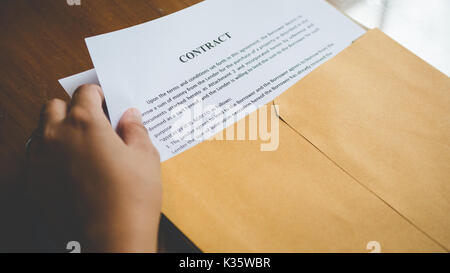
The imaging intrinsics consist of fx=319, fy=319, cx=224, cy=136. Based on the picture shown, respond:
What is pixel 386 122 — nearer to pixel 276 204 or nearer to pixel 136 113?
pixel 276 204

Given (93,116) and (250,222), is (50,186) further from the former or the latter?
(250,222)

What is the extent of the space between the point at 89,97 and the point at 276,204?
0.26 m

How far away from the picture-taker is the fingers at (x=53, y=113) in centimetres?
39

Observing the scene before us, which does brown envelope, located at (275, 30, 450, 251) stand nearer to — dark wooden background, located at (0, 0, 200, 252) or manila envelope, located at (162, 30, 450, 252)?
manila envelope, located at (162, 30, 450, 252)

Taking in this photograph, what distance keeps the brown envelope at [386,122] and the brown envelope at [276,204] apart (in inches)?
0.8

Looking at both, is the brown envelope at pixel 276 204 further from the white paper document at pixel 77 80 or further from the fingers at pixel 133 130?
the white paper document at pixel 77 80

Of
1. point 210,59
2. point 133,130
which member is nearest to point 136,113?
point 133,130

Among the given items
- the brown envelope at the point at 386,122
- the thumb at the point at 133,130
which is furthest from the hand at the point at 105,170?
the brown envelope at the point at 386,122

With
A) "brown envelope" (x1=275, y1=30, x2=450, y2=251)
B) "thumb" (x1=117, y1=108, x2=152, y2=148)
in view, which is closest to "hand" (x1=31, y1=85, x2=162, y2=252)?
"thumb" (x1=117, y1=108, x2=152, y2=148)

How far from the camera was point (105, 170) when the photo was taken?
1.14 feet

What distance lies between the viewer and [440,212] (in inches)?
13.9
